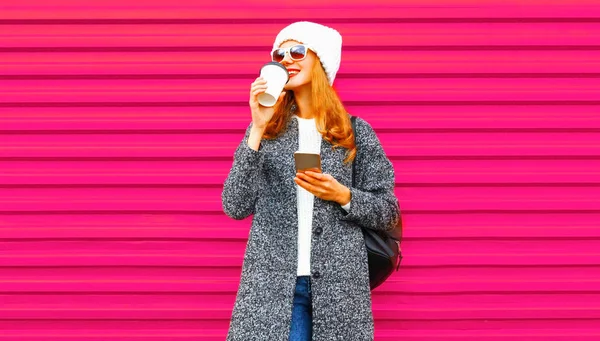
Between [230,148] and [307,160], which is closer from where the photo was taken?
[307,160]

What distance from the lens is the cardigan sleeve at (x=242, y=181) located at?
2127 mm

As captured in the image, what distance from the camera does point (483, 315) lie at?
308 cm

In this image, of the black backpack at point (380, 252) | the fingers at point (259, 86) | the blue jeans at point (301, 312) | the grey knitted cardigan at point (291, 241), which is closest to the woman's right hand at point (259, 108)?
the fingers at point (259, 86)

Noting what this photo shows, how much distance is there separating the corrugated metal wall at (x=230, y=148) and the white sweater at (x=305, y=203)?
2.46 feet

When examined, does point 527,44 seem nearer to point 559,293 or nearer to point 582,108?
point 582,108

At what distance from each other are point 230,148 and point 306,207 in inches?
35.5

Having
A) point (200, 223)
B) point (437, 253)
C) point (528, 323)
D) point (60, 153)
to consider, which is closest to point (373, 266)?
point (437, 253)

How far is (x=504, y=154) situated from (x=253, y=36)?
140 centimetres

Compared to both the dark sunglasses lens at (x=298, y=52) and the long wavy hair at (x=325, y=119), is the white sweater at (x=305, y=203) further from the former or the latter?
the dark sunglasses lens at (x=298, y=52)

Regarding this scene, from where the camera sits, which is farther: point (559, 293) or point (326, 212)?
point (559, 293)

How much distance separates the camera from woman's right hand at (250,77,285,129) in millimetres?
2096

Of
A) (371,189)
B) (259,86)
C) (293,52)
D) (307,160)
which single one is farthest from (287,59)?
(371,189)

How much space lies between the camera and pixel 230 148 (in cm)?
302

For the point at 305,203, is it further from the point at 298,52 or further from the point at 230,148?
the point at 230,148
